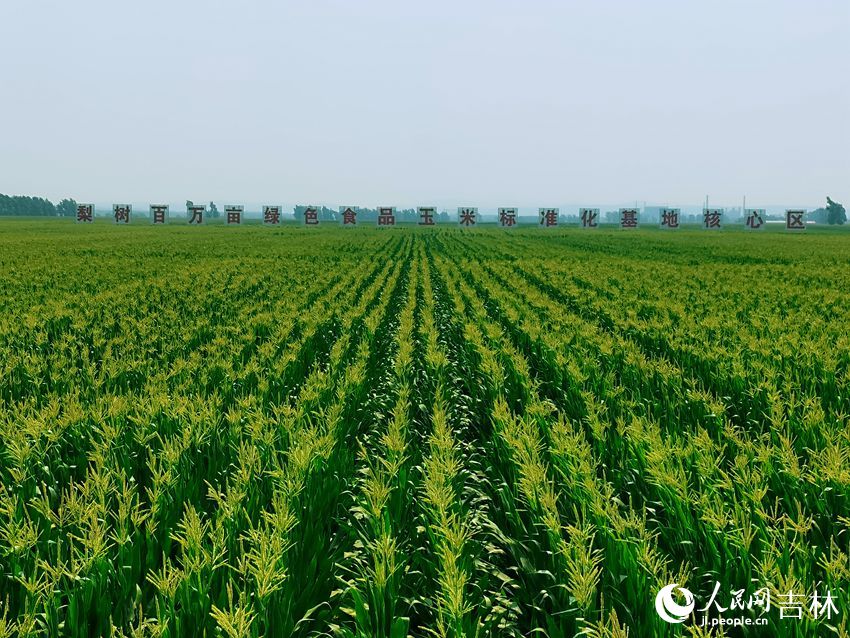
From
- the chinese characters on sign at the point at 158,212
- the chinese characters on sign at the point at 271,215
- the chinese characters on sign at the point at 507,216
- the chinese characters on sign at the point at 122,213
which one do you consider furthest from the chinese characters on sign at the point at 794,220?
the chinese characters on sign at the point at 122,213

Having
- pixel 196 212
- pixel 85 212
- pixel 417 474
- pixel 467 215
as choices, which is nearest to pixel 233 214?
pixel 196 212

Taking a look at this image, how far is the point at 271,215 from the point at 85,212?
43344mm

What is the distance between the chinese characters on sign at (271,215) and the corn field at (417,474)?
354 feet

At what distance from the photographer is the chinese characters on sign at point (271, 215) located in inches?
4589

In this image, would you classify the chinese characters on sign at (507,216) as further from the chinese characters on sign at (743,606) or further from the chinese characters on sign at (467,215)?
the chinese characters on sign at (743,606)

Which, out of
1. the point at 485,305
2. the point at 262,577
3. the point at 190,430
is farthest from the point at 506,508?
the point at 485,305

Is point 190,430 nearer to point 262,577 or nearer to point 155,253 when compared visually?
point 262,577

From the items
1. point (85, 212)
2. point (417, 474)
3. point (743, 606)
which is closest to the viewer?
point (743, 606)

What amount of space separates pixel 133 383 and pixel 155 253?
105 ft

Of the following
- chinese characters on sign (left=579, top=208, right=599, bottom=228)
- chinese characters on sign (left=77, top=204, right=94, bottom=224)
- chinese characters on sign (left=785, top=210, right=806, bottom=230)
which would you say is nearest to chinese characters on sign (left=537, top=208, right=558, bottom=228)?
chinese characters on sign (left=579, top=208, right=599, bottom=228)

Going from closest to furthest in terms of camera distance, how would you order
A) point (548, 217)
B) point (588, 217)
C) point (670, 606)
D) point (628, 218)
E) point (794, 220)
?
point (670, 606) → point (794, 220) → point (588, 217) → point (628, 218) → point (548, 217)

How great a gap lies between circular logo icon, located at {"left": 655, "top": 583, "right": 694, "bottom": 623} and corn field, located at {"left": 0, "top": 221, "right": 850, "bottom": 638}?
4 centimetres

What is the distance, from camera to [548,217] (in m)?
118

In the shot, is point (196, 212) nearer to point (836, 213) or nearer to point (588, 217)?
point (588, 217)
